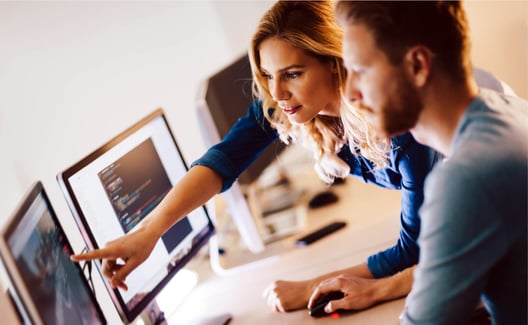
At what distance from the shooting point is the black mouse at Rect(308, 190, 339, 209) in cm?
228

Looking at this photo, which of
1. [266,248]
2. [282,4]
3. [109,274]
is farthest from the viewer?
[266,248]

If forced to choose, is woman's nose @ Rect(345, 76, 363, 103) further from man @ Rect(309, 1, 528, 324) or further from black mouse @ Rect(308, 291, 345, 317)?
black mouse @ Rect(308, 291, 345, 317)

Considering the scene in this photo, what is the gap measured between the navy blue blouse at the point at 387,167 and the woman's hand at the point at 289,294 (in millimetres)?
171

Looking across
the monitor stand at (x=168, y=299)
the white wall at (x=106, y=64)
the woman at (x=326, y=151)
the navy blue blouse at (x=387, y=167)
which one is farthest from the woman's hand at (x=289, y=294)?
the white wall at (x=106, y=64)

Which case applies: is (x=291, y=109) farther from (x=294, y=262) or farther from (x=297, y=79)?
(x=294, y=262)

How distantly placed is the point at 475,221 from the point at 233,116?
1400 millimetres

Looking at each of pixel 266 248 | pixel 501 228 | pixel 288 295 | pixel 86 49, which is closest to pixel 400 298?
pixel 288 295

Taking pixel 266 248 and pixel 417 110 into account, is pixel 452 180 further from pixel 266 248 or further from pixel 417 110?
pixel 266 248

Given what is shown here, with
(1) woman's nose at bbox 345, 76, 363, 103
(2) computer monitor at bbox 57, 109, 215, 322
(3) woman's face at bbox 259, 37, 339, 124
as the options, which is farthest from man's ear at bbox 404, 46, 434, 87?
(2) computer monitor at bbox 57, 109, 215, 322

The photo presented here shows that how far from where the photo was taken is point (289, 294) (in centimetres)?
156

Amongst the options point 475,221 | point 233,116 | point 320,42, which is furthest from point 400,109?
point 233,116

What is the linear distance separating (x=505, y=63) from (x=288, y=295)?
6.29 feet

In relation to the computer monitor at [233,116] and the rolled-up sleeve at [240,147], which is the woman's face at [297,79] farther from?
the computer monitor at [233,116]

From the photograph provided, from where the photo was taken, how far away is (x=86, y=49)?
7.84 feet
